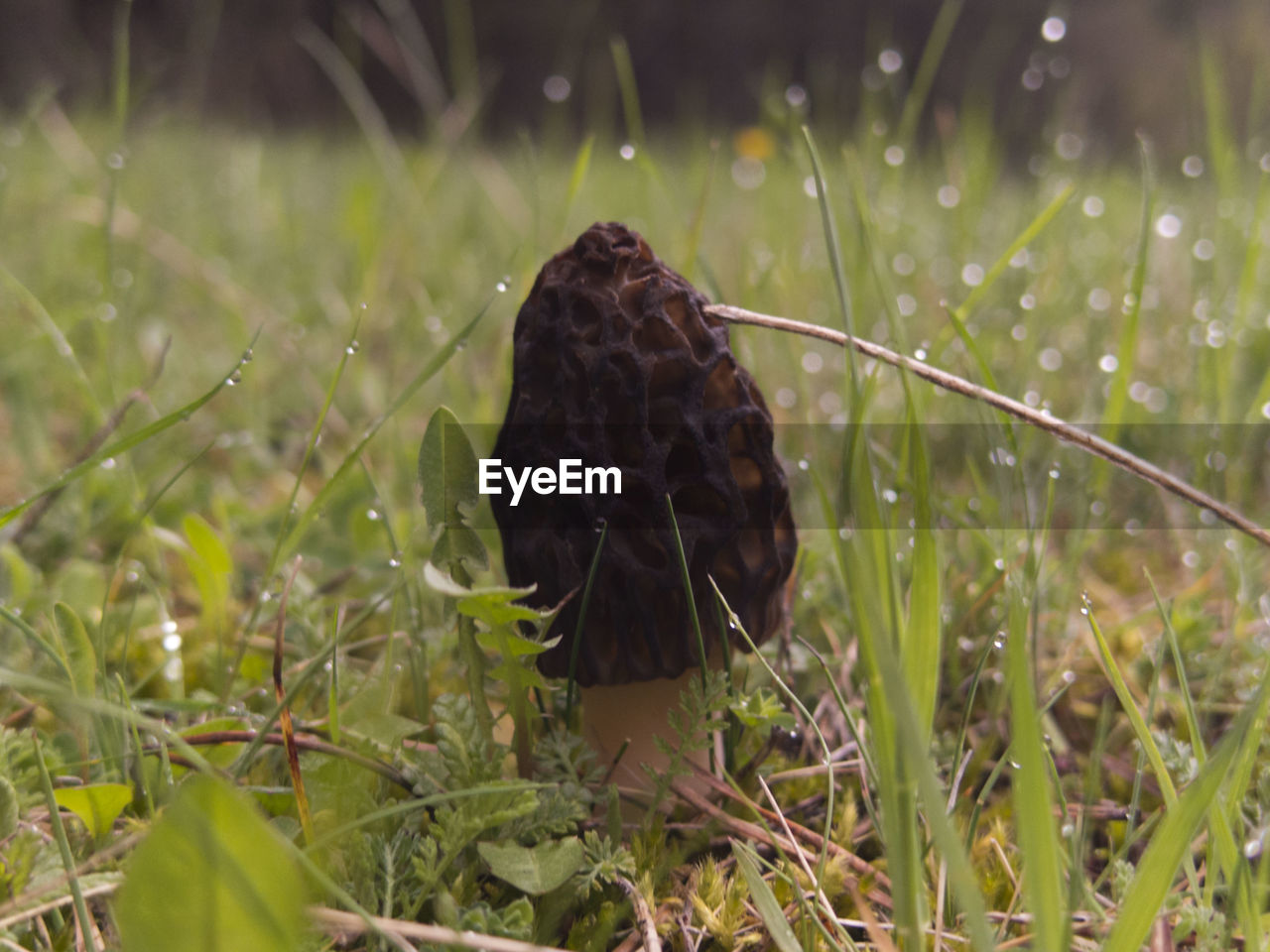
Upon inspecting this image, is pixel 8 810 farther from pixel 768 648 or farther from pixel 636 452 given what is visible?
pixel 768 648

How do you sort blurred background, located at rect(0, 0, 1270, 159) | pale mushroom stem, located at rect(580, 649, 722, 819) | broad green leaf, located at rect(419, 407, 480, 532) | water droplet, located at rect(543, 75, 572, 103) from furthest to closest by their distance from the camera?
blurred background, located at rect(0, 0, 1270, 159), water droplet, located at rect(543, 75, 572, 103), pale mushroom stem, located at rect(580, 649, 722, 819), broad green leaf, located at rect(419, 407, 480, 532)

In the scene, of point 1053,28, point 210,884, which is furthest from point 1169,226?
point 210,884

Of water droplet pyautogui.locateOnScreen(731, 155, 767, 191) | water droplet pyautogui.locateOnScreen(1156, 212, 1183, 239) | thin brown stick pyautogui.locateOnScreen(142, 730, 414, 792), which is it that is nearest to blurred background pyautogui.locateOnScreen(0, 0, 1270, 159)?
water droplet pyautogui.locateOnScreen(731, 155, 767, 191)

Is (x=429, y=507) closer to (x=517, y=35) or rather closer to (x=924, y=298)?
(x=924, y=298)

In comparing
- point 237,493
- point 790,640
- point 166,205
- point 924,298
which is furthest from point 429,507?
point 166,205

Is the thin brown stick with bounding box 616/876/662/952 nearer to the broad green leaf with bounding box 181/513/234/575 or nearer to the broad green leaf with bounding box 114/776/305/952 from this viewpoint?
the broad green leaf with bounding box 114/776/305/952

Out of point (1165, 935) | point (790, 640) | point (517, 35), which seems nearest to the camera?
point (1165, 935)
